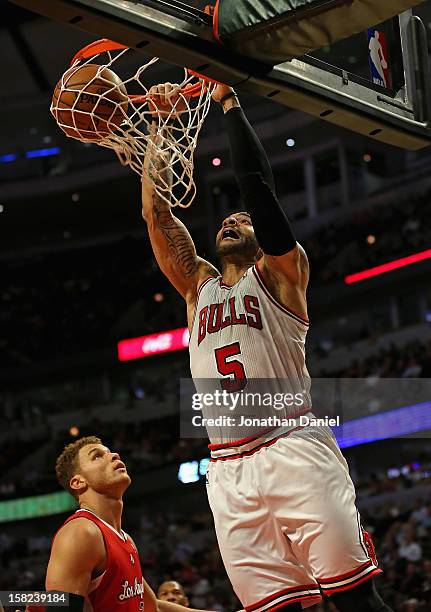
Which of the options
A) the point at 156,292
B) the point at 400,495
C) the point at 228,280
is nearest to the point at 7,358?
the point at 156,292

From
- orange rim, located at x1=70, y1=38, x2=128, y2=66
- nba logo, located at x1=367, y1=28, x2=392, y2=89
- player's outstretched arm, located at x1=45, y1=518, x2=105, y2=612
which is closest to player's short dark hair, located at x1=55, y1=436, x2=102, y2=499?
player's outstretched arm, located at x1=45, y1=518, x2=105, y2=612

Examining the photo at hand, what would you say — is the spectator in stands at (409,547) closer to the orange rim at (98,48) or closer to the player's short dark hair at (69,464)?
the player's short dark hair at (69,464)

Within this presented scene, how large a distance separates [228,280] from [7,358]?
697 inches

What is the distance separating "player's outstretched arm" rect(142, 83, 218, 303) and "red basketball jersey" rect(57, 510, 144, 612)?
44.9 inches

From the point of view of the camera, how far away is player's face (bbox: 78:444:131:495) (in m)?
4.41

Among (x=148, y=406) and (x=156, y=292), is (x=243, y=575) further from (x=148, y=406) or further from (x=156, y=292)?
(x=156, y=292)

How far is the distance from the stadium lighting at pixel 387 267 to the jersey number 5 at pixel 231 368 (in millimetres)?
14744

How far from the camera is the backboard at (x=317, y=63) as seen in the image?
317 centimetres

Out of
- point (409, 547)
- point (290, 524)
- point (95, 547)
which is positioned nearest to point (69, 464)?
point (95, 547)

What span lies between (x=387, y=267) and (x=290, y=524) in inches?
611

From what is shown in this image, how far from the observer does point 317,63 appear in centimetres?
384

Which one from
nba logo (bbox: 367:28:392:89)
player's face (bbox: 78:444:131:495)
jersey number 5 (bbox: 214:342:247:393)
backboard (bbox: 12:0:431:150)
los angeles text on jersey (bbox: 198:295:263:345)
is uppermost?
nba logo (bbox: 367:28:392:89)

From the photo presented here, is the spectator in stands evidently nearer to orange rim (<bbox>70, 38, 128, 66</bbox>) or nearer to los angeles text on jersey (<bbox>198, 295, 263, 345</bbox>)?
los angeles text on jersey (<bbox>198, 295, 263, 345</bbox>)

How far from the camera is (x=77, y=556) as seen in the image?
3.93m
